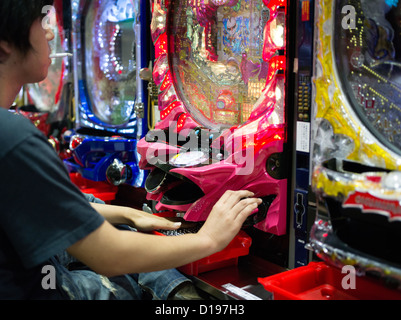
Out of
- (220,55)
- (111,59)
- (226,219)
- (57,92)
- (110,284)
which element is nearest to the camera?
(226,219)

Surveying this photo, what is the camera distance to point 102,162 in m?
2.53

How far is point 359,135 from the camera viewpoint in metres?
1.14

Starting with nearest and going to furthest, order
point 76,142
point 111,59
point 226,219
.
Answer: point 226,219 < point 76,142 < point 111,59

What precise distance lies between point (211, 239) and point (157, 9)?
129cm

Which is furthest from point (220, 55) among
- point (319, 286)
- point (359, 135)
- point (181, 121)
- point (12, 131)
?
point (12, 131)

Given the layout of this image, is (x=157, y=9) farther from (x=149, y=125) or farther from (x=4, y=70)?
(x=4, y=70)

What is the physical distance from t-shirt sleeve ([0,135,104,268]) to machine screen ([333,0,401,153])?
29.8 inches

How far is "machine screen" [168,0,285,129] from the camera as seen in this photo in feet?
5.54

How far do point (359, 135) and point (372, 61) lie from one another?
0.67ft

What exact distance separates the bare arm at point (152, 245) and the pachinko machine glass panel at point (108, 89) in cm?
121

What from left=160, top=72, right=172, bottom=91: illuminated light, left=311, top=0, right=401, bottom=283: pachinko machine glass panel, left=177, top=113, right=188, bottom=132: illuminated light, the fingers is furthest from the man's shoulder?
left=160, top=72, right=172, bottom=91: illuminated light

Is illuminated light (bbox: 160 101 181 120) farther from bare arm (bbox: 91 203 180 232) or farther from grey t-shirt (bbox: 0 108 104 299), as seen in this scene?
grey t-shirt (bbox: 0 108 104 299)

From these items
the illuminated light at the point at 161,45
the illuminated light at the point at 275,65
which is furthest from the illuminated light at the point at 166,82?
the illuminated light at the point at 275,65

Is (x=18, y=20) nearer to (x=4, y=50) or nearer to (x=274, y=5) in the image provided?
(x=4, y=50)
